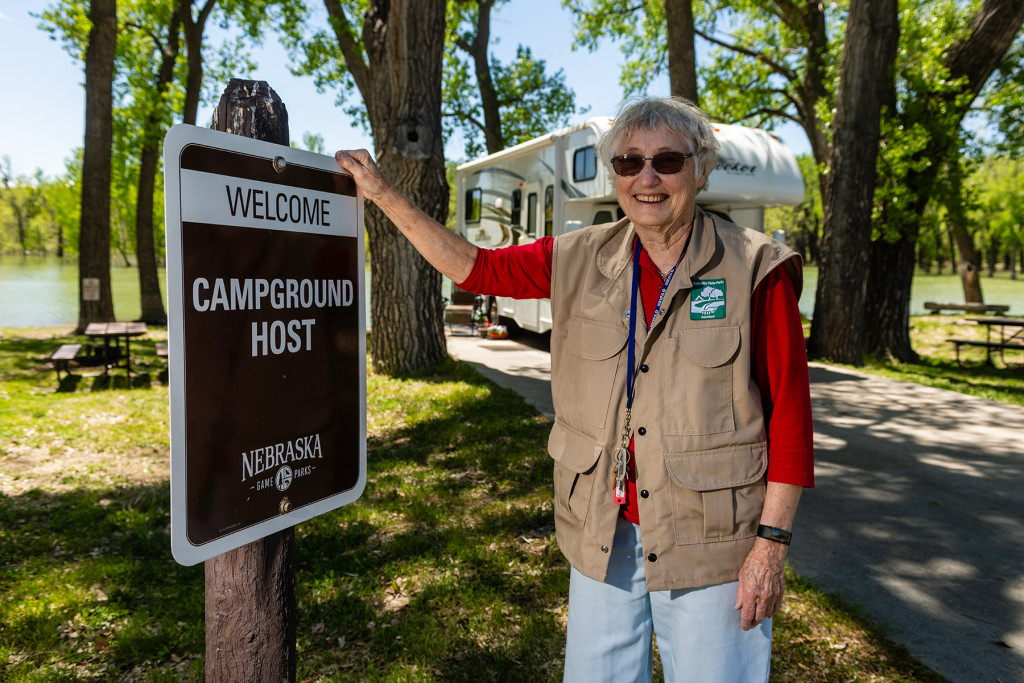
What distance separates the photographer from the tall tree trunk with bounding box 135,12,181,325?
1659 centimetres

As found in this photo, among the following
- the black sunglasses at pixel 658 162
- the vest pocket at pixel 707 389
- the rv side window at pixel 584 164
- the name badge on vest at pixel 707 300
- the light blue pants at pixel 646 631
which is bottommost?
the light blue pants at pixel 646 631

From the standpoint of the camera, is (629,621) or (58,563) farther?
(58,563)

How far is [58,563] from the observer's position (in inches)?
146

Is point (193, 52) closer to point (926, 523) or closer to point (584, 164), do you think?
point (584, 164)

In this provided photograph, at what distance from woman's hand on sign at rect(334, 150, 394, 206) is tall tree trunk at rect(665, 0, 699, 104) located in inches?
287

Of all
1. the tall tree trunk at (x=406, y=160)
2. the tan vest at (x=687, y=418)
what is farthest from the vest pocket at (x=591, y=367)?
the tall tree trunk at (x=406, y=160)

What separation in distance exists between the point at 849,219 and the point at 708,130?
397 inches

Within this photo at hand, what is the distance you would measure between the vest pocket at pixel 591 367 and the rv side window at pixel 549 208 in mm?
9053

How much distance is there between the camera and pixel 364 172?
1825 mm

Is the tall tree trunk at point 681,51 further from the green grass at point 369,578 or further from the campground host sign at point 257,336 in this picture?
the campground host sign at point 257,336

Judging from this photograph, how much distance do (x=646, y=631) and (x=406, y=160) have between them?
6.28 m

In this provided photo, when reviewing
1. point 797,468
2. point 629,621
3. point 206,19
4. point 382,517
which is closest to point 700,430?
point 797,468

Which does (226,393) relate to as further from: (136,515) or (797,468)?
(136,515)

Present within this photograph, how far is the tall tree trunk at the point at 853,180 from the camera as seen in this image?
10.3 metres
